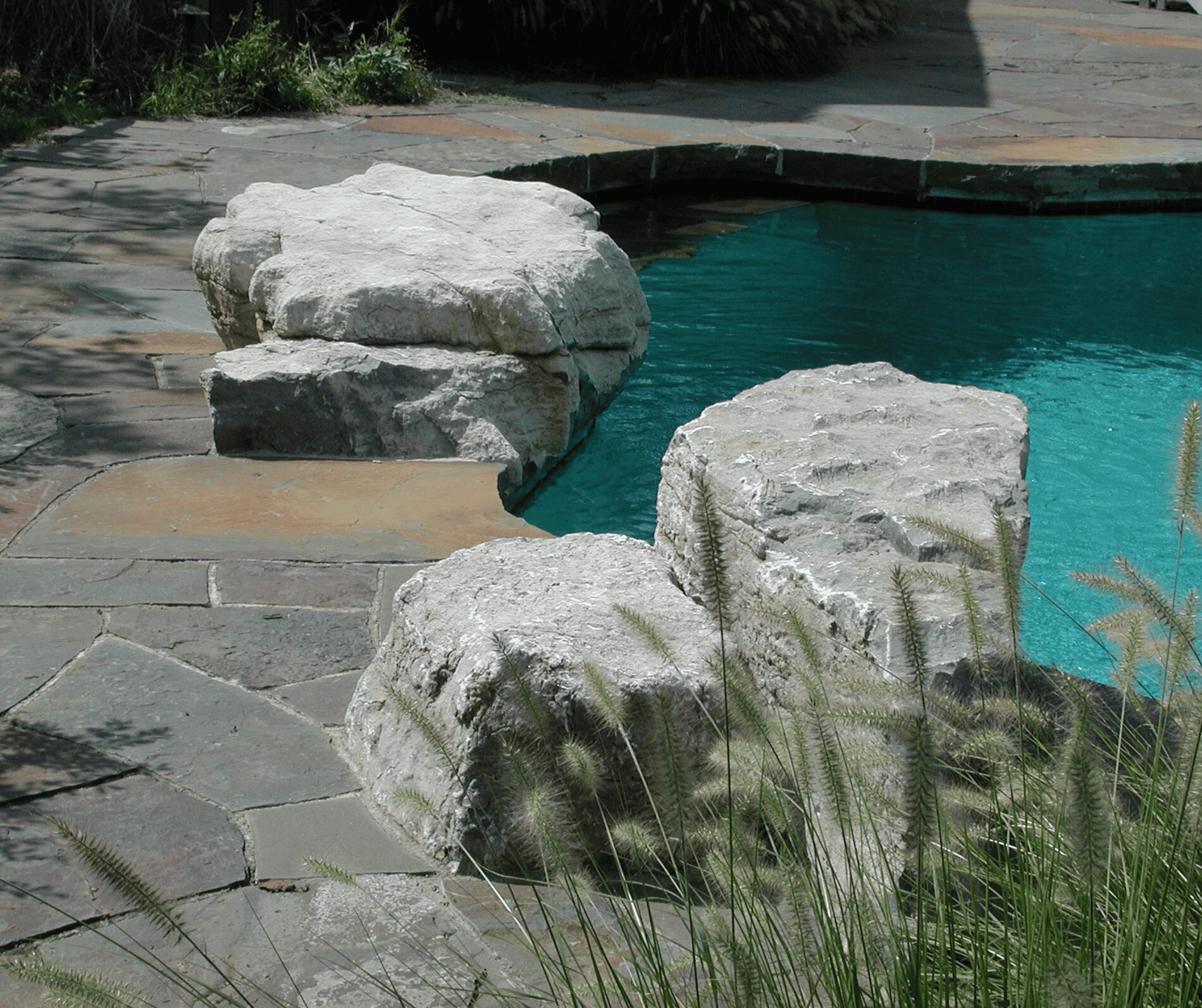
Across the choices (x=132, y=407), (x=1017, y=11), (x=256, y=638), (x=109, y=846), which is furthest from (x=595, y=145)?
(x=1017, y=11)

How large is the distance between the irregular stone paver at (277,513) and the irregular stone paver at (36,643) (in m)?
0.34

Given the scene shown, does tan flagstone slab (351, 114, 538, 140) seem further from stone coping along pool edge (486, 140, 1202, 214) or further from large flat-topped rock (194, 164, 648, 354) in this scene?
large flat-topped rock (194, 164, 648, 354)

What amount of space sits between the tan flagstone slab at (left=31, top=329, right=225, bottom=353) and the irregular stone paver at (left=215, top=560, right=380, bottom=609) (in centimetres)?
181

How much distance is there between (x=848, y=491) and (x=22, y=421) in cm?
266

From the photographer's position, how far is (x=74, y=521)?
Answer: 339 centimetres

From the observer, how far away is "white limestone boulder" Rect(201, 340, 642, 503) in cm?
384

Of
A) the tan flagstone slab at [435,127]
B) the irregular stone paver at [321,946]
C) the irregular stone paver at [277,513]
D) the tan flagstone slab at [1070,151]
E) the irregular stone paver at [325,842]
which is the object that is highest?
the tan flagstone slab at [435,127]

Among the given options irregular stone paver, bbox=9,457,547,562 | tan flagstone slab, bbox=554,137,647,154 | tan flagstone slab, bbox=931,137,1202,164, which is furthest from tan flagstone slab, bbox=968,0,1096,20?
irregular stone paver, bbox=9,457,547,562

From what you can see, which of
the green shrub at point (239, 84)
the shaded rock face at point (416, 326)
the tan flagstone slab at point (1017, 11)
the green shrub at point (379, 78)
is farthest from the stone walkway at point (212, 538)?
the tan flagstone slab at point (1017, 11)

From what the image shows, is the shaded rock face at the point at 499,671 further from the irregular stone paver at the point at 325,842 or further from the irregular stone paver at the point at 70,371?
the irregular stone paver at the point at 70,371

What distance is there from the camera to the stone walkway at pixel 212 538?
6.74 feet

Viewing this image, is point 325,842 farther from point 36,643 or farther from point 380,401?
point 380,401

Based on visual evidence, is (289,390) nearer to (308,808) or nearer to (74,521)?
(74,521)

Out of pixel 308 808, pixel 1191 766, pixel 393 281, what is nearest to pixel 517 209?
pixel 393 281
